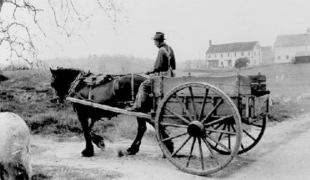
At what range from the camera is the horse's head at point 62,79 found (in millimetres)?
9742

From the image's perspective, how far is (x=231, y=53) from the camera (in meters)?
70.7

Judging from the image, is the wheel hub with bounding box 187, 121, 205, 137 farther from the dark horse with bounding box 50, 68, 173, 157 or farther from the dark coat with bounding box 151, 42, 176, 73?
the dark coat with bounding box 151, 42, 176, 73

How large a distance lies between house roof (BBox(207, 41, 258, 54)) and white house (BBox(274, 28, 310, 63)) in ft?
16.4

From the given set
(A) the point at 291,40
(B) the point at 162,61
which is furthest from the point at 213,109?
(A) the point at 291,40

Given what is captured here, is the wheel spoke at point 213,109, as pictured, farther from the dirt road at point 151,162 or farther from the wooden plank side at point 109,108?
the wooden plank side at point 109,108

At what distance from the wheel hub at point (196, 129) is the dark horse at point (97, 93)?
166 cm

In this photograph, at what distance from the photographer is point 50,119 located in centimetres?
1345

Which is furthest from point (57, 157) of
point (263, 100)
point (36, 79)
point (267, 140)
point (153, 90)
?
point (36, 79)

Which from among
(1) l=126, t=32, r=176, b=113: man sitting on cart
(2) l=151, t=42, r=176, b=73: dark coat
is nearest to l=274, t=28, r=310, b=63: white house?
(1) l=126, t=32, r=176, b=113: man sitting on cart

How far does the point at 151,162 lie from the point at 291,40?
6758cm

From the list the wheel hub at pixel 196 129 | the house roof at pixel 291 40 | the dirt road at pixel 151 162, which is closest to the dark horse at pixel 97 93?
the dirt road at pixel 151 162

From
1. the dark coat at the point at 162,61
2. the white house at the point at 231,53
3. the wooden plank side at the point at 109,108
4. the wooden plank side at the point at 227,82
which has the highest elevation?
the white house at the point at 231,53

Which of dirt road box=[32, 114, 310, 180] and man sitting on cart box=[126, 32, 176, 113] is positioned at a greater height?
man sitting on cart box=[126, 32, 176, 113]

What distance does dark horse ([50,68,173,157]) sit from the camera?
28.1 ft
